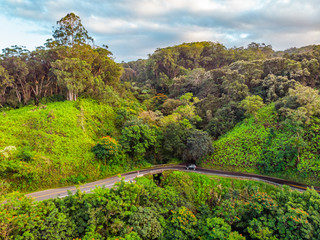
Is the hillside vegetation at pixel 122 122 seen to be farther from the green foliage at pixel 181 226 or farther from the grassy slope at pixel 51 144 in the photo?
the green foliage at pixel 181 226

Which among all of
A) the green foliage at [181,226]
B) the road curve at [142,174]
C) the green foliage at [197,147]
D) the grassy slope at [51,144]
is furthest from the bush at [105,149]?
the green foliage at [181,226]

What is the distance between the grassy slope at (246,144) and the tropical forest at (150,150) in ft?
0.43

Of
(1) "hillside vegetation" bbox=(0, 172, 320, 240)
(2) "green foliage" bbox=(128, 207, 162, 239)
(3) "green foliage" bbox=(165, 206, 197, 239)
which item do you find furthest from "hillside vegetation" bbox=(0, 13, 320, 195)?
(3) "green foliage" bbox=(165, 206, 197, 239)

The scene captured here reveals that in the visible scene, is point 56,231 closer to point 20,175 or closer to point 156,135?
point 20,175

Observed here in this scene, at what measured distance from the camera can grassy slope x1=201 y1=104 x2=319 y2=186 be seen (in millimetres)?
22797

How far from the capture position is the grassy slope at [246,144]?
22.8 metres

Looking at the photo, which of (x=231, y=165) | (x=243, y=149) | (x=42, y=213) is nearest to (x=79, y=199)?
(x=42, y=213)

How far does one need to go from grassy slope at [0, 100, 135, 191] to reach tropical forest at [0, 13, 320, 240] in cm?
10

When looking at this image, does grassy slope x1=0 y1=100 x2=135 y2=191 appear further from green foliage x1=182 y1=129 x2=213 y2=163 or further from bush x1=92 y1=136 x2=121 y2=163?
green foliage x1=182 y1=129 x2=213 y2=163

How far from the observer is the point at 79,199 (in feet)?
41.8

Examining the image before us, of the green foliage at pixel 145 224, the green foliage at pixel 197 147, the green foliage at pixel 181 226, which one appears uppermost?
the green foliage at pixel 197 147

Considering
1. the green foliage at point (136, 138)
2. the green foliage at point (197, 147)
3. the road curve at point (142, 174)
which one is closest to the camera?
the road curve at point (142, 174)

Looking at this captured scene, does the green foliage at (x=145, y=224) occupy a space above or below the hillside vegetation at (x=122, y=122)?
below

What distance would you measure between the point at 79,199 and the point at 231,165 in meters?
18.8
